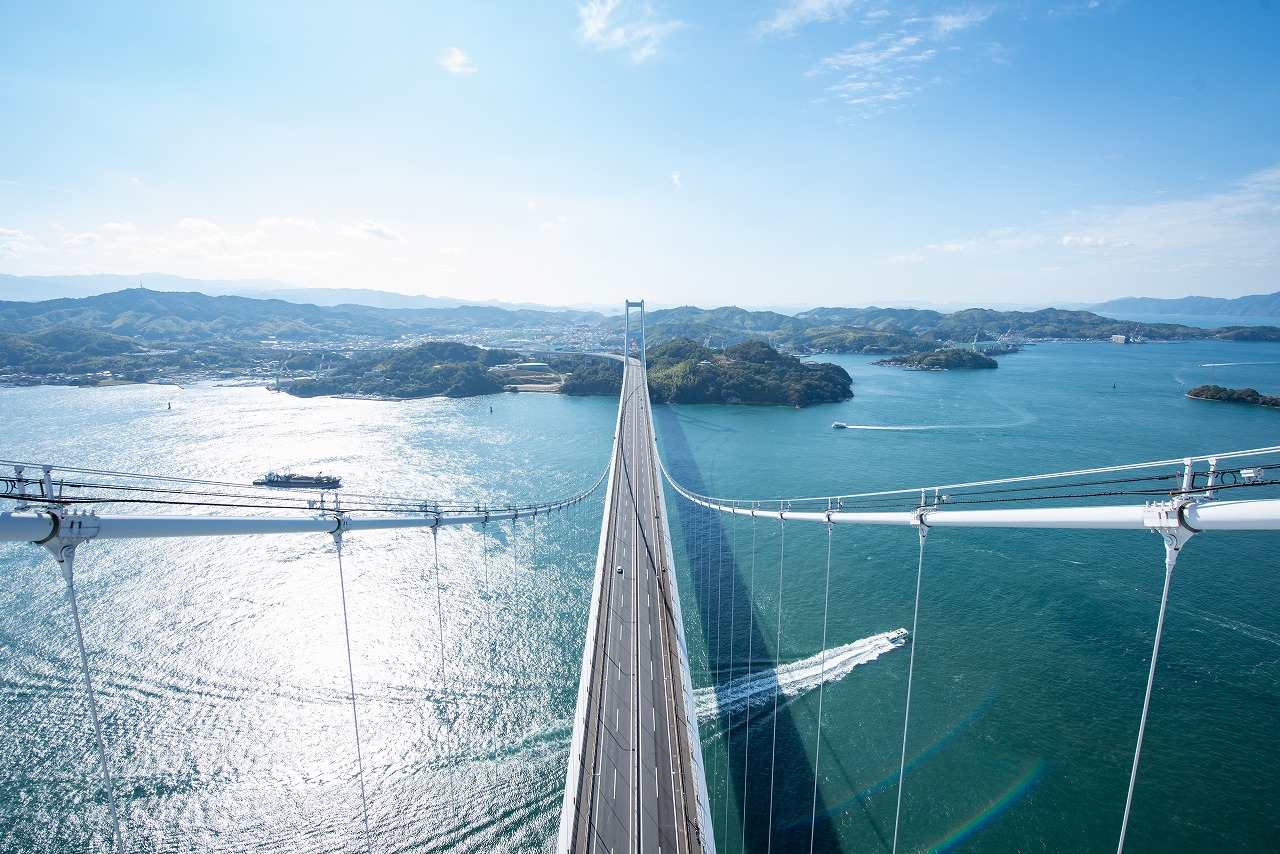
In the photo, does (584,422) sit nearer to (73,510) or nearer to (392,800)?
(392,800)

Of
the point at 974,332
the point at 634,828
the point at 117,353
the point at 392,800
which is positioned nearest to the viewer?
the point at 634,828

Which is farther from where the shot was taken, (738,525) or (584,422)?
(584,422)

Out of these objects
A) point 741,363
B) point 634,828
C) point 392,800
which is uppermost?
point 741,363

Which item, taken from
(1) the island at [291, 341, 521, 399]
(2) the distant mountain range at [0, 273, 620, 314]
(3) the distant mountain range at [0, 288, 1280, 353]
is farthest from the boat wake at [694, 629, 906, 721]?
(2) the distant mountain range at [0, 273, 620, 314]

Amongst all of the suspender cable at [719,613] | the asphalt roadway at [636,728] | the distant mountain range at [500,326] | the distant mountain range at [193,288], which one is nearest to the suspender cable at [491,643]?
the asphalt roadway at [636,728]

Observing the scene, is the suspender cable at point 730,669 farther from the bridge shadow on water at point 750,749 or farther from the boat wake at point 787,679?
the boat wake at point 787,679

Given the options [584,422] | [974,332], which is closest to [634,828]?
[584,422]

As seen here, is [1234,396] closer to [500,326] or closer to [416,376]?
[416,376]

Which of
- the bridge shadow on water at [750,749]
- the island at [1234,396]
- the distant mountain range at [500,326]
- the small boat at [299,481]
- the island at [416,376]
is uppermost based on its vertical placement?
the distant mountain range at [500,326]
